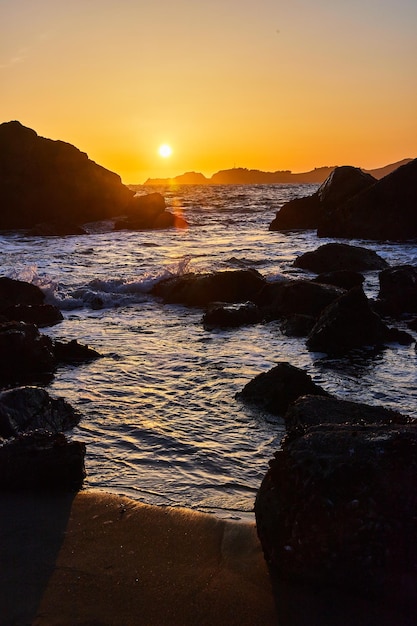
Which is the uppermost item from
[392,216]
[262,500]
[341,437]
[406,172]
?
[406,172]

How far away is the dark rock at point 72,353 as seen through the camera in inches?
324

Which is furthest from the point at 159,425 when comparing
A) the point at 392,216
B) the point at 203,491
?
the point at 392,216

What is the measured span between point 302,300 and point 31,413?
6.89 meters

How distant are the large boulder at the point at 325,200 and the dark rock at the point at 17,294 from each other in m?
20.7

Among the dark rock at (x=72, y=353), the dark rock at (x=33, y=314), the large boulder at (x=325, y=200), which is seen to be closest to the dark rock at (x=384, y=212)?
the large boulder at (x=325, y=200)

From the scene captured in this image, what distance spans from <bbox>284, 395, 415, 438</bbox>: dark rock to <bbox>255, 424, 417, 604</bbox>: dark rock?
136 cm

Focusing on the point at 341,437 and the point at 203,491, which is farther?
the point at 203,491

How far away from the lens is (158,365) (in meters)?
7.87

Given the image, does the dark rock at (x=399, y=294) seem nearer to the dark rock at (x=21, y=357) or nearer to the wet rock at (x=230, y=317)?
the wet rock at (x=230, y=317)

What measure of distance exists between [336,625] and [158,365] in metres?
5.30

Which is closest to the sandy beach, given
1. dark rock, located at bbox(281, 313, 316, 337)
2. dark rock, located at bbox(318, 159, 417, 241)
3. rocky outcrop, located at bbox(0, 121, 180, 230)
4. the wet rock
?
dark rock, located at bbox(281, 313, 316, 337)

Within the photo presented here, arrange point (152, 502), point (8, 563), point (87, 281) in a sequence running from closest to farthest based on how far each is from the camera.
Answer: point (8, 563) → point (152, 502) → point (87, 281)

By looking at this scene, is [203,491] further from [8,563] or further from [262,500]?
[8,563]

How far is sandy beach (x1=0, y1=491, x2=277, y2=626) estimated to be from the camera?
284 cm
